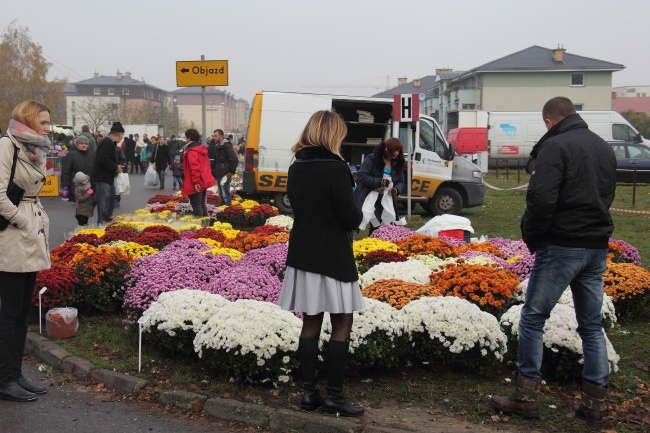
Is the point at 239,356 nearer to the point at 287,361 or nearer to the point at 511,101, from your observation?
the point at 287,361

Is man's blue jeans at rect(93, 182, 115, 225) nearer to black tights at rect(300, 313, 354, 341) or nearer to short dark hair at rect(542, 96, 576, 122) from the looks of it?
black tights at rect(300, 313, 354, 341)

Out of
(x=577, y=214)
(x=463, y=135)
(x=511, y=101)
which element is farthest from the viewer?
(x=511, y=101)

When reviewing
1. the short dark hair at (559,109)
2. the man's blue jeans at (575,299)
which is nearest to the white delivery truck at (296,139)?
the short dark hair at (559,109)

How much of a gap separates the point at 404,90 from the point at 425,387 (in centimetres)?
9074

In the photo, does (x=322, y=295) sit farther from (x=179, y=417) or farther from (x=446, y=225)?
(x=446, y=225)

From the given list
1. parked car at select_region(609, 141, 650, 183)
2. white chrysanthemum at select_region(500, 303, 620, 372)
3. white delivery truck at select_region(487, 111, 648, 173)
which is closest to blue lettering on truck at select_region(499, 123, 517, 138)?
white delivery truck at select_region(487, 111, 648, 173)

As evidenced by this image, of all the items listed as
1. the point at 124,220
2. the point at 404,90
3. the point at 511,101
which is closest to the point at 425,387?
the point at 124,220

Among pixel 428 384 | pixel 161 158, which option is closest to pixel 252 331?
pixel 428 384

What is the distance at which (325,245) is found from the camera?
15.6 ft

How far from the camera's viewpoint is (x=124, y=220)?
45.5 ft

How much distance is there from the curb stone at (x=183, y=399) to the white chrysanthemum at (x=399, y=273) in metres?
2.89

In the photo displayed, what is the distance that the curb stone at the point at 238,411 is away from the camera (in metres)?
4.96

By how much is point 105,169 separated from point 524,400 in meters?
10.2

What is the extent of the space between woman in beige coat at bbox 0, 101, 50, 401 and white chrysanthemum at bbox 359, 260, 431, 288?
141 inches
